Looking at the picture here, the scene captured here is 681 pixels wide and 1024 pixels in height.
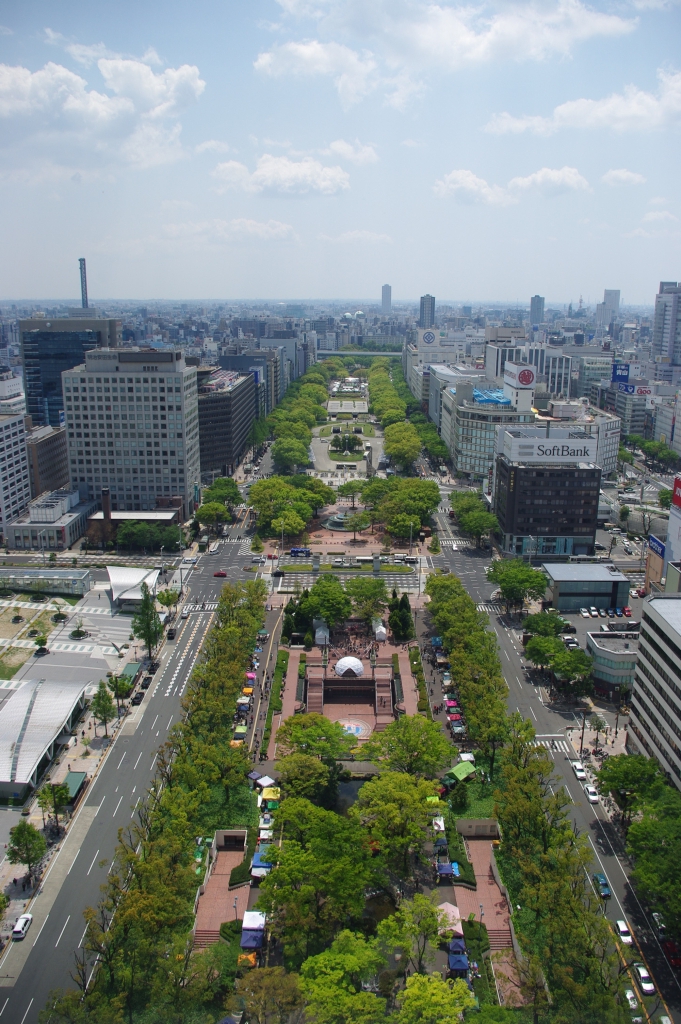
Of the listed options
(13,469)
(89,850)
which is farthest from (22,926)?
(13,469)

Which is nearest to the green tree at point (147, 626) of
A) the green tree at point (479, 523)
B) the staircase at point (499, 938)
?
the staircase at point (499, 938)

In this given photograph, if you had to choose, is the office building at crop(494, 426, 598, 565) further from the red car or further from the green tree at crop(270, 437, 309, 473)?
the red car

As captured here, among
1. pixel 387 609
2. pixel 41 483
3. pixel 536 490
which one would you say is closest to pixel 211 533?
pixel 41 483

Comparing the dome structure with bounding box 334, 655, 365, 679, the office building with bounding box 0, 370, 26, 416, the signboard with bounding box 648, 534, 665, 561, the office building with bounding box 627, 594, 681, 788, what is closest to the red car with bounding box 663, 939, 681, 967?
the office building with bounding box 627, 594, 681, 788

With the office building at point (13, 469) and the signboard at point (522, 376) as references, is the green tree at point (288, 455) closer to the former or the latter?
the signboard at point (522, 376)

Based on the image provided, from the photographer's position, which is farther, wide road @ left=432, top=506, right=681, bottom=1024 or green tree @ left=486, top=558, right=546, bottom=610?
green tree @ left=486, top=558, right=546, bottom=610

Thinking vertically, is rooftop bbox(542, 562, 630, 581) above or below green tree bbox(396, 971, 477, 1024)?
above
